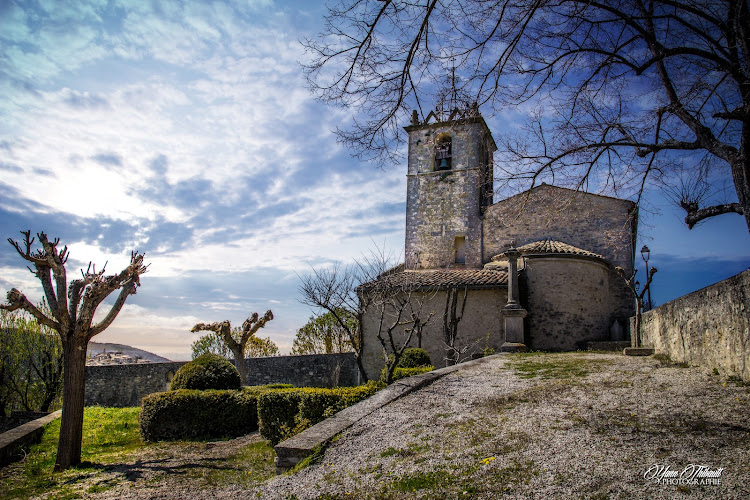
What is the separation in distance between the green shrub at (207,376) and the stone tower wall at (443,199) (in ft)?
38.5

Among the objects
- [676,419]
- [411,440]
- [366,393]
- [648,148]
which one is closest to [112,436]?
[366,393]

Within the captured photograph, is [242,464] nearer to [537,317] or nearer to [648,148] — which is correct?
[648,148]

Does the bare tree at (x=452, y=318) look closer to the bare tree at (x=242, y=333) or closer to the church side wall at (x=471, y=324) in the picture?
the church side wall at (x=471, y=324)

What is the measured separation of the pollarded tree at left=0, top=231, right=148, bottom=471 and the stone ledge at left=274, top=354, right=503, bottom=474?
4389mm

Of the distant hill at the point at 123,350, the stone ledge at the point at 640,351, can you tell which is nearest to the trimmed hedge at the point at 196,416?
the stone ledge at the point at 640,351

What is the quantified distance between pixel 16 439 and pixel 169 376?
550 inches

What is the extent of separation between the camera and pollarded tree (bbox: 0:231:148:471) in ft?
28.2

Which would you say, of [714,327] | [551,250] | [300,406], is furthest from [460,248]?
[714,327]

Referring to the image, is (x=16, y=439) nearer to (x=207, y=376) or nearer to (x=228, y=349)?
(x=207, y=376)

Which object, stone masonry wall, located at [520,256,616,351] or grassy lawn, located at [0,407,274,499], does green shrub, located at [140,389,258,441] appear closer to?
grassy lawn, located at [0,407,274,499]

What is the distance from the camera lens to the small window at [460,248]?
23116 mm

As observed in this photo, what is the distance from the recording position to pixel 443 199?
23.7 meters

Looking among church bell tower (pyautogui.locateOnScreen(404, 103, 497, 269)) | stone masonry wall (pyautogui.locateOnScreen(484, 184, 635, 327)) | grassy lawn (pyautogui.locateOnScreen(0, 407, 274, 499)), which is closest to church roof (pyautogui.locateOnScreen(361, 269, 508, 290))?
stone masonry wall (pyautogui.locateOnScreen(484, 184, 635, 327))

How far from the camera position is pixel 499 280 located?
1786 cm
